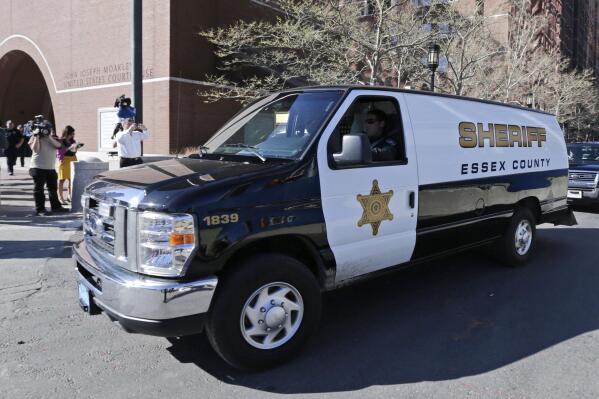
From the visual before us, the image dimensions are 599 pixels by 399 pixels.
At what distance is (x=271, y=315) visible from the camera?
3512 millimetres

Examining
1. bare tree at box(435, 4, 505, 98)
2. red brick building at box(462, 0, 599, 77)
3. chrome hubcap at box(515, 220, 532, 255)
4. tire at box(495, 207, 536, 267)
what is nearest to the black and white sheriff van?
tire at box(495, 207, 536, 267)

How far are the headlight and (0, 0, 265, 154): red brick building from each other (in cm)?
1779

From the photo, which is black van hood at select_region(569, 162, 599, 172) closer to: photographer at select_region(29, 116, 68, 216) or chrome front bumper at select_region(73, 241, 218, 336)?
chrome front bumper at select_region(73, 241, 218, 336)

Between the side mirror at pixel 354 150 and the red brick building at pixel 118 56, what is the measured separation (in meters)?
17.5

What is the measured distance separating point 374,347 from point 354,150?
1.61m

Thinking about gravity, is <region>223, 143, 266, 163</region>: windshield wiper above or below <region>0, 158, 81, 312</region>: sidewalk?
above

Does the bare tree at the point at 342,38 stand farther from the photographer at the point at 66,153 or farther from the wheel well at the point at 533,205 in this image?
the wheel well at the point at 533,205

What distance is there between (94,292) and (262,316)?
1.20m

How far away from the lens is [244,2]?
22859mm

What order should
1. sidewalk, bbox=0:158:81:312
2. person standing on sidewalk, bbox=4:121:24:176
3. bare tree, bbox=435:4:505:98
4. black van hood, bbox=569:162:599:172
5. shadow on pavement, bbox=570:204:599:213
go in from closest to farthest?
1. sidewalk, bbox=0:158:81:312
2. black van hood, bbox=569:162:599:172
3. shadow on pavement, bbox=570:204:599:213
4. person standing on sidewalk, bbox=4:121:24:176
5. bare tree, bbox=435:4:505:98

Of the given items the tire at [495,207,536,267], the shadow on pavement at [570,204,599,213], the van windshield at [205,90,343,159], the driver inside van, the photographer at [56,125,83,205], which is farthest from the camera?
the shadow on pavement at [570,204,599,213]

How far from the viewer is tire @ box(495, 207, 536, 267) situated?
242 inches

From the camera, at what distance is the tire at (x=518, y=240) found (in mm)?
6141

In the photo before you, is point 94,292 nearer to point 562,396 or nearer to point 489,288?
point 562,396
